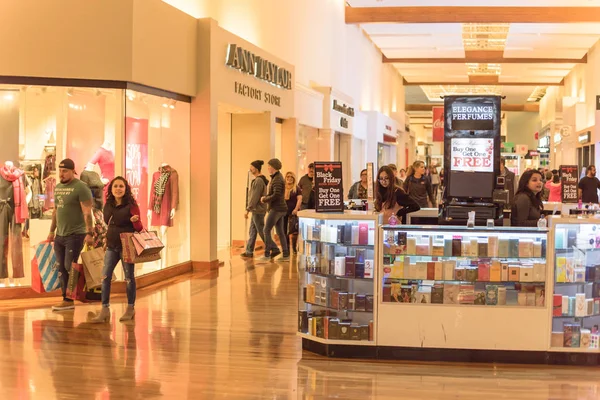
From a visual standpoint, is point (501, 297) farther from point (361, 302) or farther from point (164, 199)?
point (164, 199)

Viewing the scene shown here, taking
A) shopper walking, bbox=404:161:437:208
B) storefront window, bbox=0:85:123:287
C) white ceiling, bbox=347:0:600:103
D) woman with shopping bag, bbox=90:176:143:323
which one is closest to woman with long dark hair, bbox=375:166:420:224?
woman with shopping bag, bbox=90:176:143:323

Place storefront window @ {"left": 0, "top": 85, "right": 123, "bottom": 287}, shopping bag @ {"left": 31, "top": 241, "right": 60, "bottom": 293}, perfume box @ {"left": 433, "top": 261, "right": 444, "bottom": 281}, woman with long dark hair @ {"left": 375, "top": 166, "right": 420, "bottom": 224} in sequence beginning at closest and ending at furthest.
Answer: perfume box @ {"left": 433, "top": 261, "right": 444, "bottom": 281} → woman with long dark hair @ {"left": 375, "top": 166, "right": 420, "bottom": 224} → shopping bag @ {"left": 31, "top": 241, "right": 60, "bottom": 293} → storefront window @ {"left": 0, "top": 85, "right": 123, "bottom": 287}

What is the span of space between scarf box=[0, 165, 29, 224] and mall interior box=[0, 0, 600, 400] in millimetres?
24

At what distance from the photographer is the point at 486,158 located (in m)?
7.71

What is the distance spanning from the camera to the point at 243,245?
15.1m

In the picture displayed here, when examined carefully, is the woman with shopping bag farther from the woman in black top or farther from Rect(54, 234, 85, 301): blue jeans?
the woman in black top

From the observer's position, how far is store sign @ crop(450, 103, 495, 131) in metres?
7.71

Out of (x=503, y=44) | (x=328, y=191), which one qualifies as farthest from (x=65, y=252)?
(x=503, y=44)

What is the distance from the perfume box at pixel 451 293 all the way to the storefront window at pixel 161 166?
15.2 feet

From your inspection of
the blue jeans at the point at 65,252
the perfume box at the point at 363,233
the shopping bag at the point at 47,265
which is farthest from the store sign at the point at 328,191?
the shopping bag at the point at 47,265

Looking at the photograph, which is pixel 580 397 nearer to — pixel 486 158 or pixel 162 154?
pixel 486 158

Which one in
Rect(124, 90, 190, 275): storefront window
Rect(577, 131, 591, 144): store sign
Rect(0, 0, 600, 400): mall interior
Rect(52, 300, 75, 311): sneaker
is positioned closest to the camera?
Rect(0, 0, 600, 400): mall interior

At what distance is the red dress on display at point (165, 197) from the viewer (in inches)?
425

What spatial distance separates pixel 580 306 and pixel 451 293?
1.00 m
